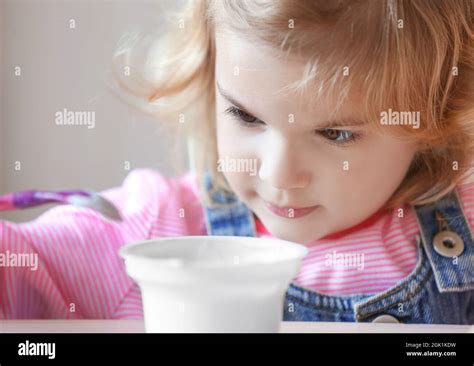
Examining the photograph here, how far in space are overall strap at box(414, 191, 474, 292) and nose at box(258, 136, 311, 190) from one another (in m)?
0.15

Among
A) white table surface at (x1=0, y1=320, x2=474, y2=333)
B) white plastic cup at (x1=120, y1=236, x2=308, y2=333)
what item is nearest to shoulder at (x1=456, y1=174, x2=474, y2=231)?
white table surface at (x1=0, y1=320, x2=474, y2=333)

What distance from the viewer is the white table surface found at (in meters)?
0.62

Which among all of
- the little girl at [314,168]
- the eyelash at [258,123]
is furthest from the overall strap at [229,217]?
the eyelash at [258,123]

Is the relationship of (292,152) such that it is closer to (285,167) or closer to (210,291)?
(285,167)

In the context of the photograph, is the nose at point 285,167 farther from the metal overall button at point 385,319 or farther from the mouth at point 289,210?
the metal overall button at point 385,319

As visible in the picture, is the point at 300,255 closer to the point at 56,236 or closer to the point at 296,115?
the point at 296,115

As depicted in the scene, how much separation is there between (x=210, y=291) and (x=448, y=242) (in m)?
0.30

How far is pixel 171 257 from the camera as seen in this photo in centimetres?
57

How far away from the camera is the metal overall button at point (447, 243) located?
709mm

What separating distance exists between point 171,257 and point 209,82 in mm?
222

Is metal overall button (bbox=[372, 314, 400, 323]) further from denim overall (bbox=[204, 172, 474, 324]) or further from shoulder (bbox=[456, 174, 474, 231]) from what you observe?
shoulder (bbox=[456, 174, 474, 231])

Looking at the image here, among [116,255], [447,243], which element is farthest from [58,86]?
[447,243]

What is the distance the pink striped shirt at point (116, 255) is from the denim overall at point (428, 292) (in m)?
0.01
